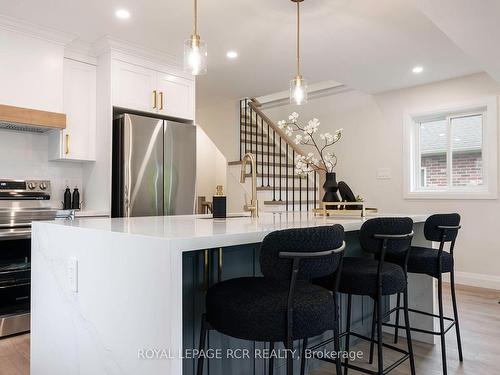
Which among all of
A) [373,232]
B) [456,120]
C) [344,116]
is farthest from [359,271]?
[344,116]

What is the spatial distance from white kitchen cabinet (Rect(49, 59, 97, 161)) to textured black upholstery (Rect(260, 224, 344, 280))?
Answer: 3.04m

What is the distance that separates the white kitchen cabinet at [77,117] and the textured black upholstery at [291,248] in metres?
3.04

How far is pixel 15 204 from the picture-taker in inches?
136

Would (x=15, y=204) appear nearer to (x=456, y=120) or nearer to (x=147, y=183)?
(x=147, y=183)

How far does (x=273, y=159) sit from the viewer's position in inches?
245

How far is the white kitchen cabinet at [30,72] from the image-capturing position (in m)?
3.20

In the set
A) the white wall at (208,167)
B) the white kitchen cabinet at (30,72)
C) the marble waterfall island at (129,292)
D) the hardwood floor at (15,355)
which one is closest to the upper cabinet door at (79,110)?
the white kitchen cabinet at (30,72)

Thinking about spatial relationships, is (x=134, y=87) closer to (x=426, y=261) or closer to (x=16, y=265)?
(x=16, y=265)

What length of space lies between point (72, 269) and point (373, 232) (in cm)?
134

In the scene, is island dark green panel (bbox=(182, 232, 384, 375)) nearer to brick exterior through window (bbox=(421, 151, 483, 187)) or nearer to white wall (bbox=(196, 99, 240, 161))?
brick exterior through window (bbox=(421, 151, 483, 187))

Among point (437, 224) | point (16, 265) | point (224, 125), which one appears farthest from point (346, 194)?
point (224, 125)

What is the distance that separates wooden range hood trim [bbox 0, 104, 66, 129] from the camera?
312 centimetres

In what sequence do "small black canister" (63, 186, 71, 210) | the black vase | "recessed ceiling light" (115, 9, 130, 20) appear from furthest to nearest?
"small black canister" (63, 186, 71, 210) → "recessed ceiling light" (115, 9, 130, 20) → the black vase

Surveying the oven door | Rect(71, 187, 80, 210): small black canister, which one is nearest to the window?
Rect(71, 187, 80, 210): small black canister
